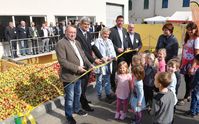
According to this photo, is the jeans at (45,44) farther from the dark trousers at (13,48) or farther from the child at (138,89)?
the child at (138,89)

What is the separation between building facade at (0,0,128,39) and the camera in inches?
418

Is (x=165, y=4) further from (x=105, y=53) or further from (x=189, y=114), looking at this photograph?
(x=189, y=114)

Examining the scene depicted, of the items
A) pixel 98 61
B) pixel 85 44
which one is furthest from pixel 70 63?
pixel 98 61

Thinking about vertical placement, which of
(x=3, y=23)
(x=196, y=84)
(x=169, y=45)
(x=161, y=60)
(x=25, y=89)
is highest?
(x=3, y=23)

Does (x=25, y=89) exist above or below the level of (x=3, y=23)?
below

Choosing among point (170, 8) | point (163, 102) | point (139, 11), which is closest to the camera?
point (163, 102)

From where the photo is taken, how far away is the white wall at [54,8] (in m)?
10.7

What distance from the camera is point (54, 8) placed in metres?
12.8

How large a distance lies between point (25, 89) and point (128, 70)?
2.56 meters

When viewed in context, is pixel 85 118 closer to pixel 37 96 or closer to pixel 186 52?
pixel 37 96

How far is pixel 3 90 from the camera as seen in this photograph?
4891mm

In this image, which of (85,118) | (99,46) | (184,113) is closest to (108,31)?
(99,46)

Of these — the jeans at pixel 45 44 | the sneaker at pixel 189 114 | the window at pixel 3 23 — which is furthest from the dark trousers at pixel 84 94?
the window at pixel 3 23

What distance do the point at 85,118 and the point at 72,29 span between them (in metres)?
1.92
